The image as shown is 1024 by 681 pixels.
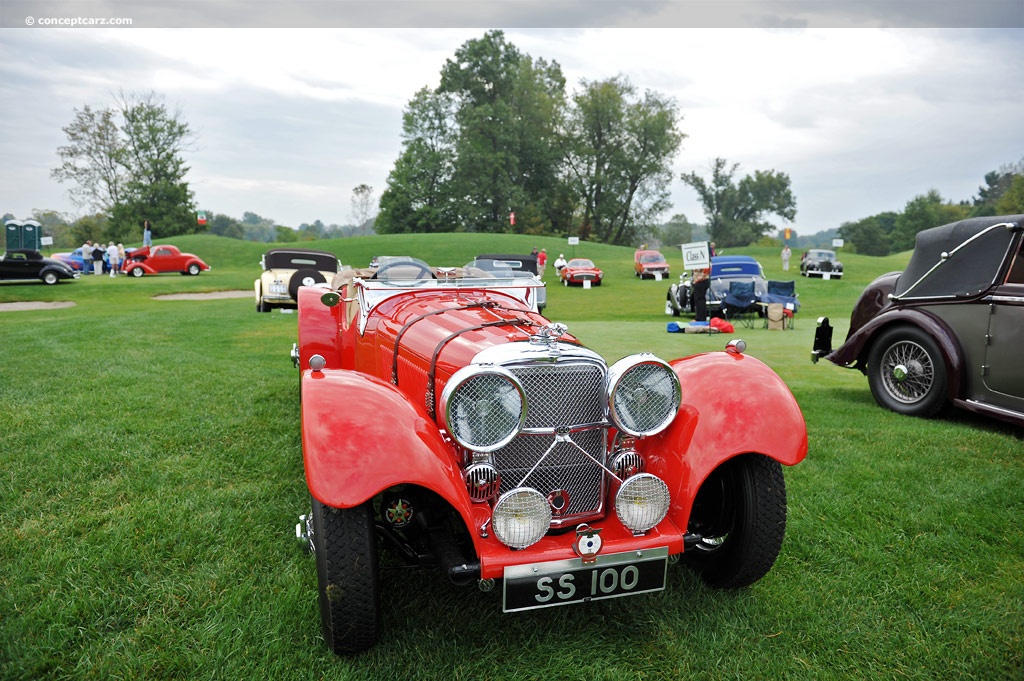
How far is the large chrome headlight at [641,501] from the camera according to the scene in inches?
109

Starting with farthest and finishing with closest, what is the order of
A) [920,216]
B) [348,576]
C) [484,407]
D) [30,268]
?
[920,216] → [30,268] → [484,407] → [348,576]

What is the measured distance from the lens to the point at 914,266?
20.8ft

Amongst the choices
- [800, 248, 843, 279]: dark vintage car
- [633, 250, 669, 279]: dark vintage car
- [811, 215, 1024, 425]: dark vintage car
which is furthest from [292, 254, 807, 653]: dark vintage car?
[800, 248, 843, 279]: dark vintage car

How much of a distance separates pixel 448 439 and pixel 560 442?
0.52 metres

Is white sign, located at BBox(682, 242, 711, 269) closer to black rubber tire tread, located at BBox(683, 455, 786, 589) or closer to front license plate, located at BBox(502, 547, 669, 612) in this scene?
black rubber tire tread, located at BBox(683, 455, 786, 589)

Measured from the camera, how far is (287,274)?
1475 cm

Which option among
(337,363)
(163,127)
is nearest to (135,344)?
(337,363)

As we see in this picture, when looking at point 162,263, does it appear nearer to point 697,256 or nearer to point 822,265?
point 697,256

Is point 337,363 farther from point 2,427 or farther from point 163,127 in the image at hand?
point 163,127

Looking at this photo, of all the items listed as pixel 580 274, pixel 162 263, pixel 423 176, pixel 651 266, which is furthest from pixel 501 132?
pixel 162 263

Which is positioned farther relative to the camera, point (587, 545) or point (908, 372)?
point (908, 372)

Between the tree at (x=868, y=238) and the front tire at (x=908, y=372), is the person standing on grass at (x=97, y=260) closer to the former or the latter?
the front tire at (x=908, y=372)

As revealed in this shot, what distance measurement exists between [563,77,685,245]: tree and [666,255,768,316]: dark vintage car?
44746 millimetres

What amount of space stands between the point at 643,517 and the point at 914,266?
5187 mm
